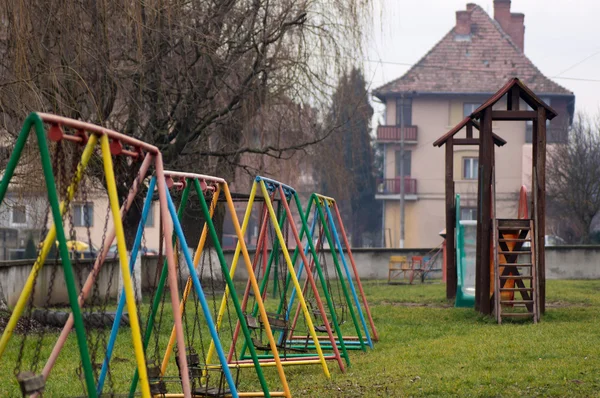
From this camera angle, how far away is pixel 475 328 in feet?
46.3

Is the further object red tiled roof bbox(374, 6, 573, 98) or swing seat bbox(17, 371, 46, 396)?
red tiled roof bbox(374, 6, 573, 98)

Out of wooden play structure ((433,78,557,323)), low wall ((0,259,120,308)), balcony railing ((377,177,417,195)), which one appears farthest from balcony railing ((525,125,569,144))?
wooden play structure ((433,78,557,323))

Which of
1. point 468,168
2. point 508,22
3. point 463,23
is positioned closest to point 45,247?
point 468,168

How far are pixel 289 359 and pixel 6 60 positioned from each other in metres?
4.86

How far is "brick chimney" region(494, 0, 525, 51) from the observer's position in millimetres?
56906

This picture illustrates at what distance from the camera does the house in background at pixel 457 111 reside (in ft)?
173

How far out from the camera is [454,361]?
10406mm

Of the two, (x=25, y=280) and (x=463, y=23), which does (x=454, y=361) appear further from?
(x=463, y=23)

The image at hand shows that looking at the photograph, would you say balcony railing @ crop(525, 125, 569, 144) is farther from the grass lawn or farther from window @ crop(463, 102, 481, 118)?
the grass lawn

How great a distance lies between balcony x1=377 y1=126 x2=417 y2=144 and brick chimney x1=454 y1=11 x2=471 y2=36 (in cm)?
610

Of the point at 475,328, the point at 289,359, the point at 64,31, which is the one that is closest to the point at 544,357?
the point at 289,359

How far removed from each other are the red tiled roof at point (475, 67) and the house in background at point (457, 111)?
0.05 m

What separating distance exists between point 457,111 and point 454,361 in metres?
44.4

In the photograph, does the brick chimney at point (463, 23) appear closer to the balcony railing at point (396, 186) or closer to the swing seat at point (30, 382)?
the balcony railing at point (396, 186)
